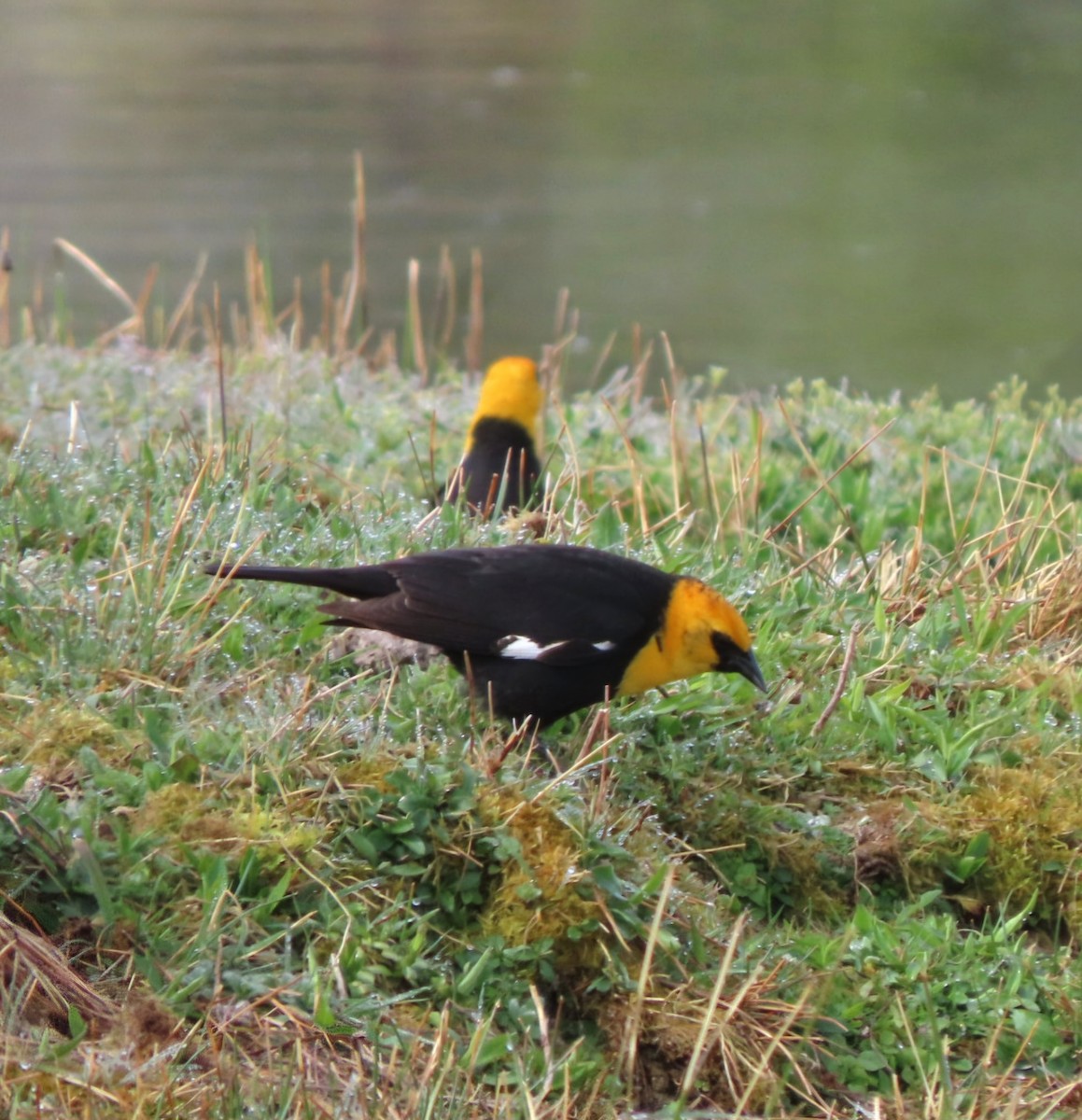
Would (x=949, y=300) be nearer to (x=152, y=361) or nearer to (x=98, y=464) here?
(x=152, y=361)

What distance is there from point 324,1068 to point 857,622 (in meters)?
2.25

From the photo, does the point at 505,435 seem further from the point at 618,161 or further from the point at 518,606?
the point at 618,161

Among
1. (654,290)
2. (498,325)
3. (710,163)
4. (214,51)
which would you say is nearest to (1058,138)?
(710,163)

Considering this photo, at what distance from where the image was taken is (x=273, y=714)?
3.65 meters

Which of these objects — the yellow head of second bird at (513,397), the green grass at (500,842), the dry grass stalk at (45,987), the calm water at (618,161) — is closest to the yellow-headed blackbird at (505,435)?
the yellow head of second bird at (513,397)

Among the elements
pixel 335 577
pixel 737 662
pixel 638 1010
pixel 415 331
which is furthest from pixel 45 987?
pixel 415 331

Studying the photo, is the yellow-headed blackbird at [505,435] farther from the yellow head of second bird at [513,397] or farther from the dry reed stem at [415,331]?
the dry reed stem at [415,331]

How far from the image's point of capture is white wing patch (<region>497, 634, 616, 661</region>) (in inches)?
150

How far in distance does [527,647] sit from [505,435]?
9.51 feet

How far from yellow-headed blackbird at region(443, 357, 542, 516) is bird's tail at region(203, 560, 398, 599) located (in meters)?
1.97

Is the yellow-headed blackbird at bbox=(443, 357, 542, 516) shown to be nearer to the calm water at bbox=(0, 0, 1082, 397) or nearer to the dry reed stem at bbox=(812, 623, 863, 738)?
the dry reed stem at bbox=(812, 623, 863, 738)

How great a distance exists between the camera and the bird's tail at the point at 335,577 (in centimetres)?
380

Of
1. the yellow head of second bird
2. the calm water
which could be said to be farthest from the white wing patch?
the calm water

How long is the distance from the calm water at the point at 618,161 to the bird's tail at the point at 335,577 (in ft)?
31.1
